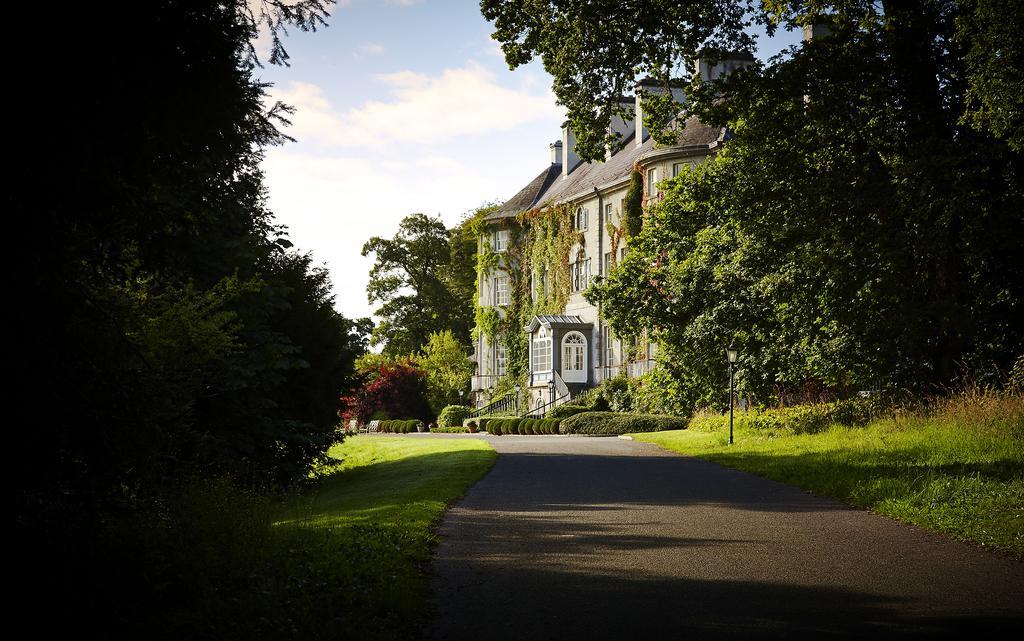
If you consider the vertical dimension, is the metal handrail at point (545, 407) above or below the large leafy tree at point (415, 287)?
below

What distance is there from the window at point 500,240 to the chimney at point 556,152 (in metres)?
5.97

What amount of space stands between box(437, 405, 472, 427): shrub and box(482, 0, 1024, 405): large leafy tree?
30.2 meters

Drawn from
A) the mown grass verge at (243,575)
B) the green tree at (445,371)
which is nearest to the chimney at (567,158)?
the green tree at (445,371)

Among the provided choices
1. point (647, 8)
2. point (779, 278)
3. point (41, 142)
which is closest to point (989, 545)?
point (41, 142)

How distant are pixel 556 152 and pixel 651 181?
55.6 feet

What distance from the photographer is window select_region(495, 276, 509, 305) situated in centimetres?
5716

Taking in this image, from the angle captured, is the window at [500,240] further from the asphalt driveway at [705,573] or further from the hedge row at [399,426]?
the asphalt driveway at [705,573]

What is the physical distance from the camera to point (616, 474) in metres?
17.3

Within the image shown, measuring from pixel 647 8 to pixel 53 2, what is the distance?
37.5ft

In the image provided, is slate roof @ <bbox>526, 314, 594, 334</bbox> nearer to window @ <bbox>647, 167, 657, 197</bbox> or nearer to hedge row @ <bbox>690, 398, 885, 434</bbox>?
window @ <bbox>647, 167, 657, 197</bbox>

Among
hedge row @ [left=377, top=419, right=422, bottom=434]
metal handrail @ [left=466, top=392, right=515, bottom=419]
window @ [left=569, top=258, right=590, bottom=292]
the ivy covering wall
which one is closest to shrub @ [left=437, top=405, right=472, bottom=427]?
metal handrail @ [left=466, top=392, right=515, bottom=419]

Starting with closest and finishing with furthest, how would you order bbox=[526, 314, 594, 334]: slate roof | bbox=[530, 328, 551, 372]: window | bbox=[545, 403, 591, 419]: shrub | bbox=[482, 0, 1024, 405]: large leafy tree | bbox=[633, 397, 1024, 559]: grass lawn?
bbox=[633, 397, 1024, 559]: grass lawn < bbox=[482, 0, 1024, 405]: large leafy tree < bbox=[545, 403, 591, 419]: shrub < bbox=[526, 314, 594, 334]: slate roof < bbox=[530, 328, 551, 372]: window

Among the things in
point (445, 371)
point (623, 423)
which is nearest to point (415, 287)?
point (445, 371)

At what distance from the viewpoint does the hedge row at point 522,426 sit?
3831 cm
